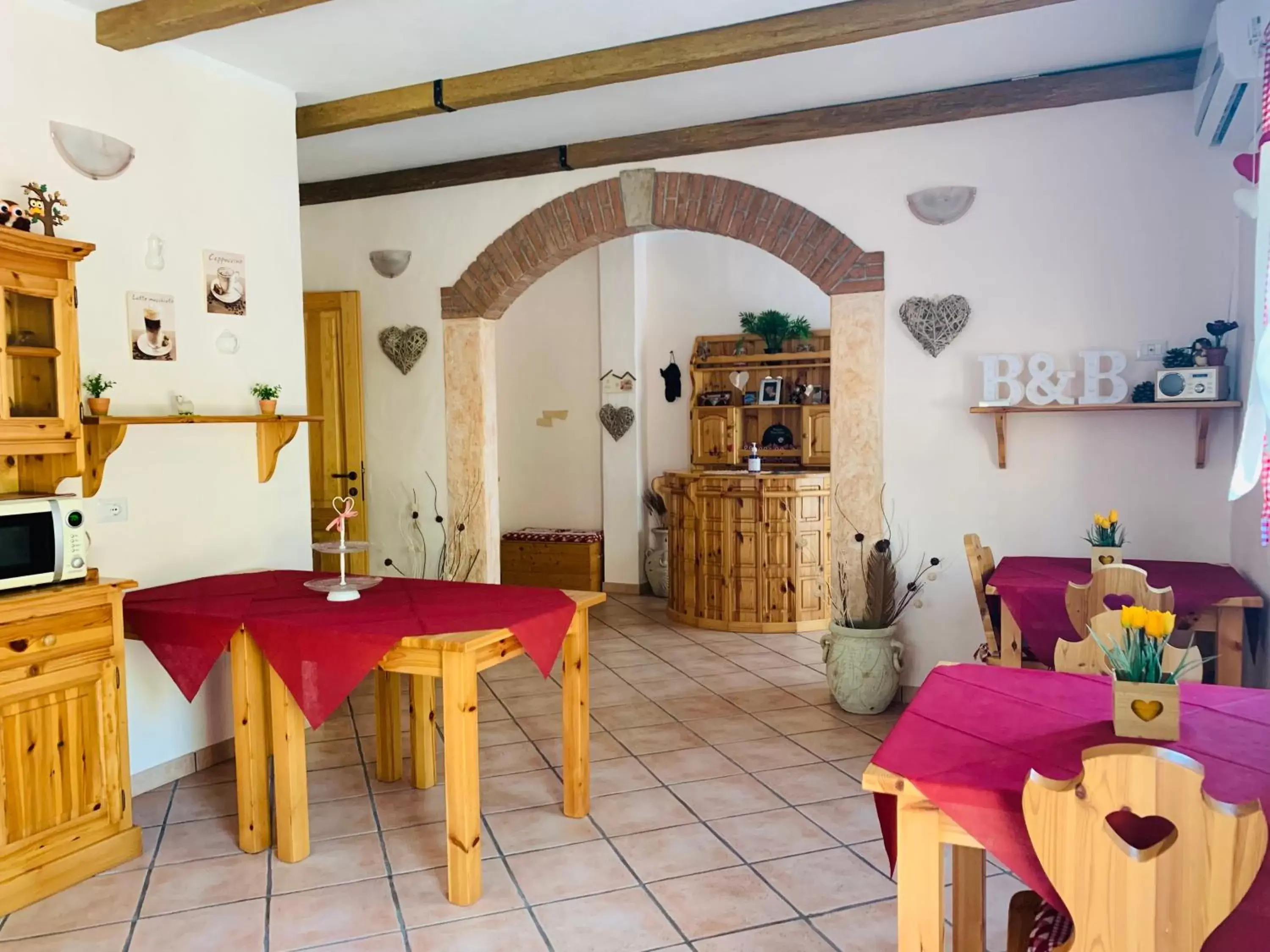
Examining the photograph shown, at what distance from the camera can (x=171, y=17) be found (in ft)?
10.5

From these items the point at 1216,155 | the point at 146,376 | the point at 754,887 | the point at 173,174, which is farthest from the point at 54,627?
the point at 1216,155

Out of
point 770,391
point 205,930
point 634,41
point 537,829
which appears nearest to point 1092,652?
point 537,829

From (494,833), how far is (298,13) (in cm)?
309

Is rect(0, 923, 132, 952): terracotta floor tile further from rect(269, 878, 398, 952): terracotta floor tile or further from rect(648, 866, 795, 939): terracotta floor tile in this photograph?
rect(648, 866, 795, 939): terracotta floor tile

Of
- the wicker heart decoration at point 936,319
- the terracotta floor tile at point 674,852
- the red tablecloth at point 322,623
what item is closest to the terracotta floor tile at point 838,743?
the terracotta floor tile at point 674,852

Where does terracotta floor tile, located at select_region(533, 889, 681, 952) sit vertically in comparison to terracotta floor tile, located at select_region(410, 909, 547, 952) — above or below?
below

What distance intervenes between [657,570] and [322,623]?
4.64 metres

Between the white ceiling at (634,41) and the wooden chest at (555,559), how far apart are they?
139 inches

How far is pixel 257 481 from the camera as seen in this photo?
13.5 ft

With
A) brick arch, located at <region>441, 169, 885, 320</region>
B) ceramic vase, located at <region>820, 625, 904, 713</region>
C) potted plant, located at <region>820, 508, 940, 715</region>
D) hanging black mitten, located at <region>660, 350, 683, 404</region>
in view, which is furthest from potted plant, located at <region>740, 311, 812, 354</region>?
ceramic vase, located at <region>820, 625, 904, 713</region>

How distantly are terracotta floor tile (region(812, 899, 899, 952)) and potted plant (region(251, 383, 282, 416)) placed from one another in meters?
2.91

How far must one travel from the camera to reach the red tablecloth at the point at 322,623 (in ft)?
9.25

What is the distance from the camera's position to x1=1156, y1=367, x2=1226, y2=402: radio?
3807 mm

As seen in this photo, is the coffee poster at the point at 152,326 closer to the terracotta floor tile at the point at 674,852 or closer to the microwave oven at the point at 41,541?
the microwave oven at the point at 41,541
